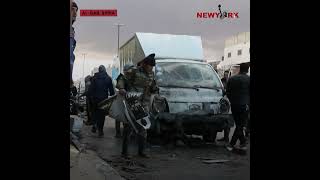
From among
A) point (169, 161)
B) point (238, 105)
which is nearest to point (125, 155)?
point (169, 161)

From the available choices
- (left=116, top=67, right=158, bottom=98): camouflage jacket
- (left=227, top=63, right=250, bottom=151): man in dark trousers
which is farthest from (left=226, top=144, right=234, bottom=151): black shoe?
(left=116, top=67, right=158, bottom=98): camouflage jacket

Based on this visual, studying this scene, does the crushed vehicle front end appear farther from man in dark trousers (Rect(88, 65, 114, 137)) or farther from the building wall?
the building wall

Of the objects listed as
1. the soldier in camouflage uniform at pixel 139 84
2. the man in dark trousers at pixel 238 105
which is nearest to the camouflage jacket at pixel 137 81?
the soldier in camouflage uniform at pixel 139 84

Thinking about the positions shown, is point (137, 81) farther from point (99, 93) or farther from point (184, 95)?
point (184, 95)

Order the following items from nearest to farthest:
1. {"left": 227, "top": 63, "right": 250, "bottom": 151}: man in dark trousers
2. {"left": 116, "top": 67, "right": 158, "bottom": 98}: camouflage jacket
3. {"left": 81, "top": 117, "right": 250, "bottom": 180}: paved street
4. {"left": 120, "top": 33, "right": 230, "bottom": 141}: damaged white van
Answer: {"left": 81, "top": 117, "right": 250, "bottom": 180}: paved street → {"left": 116, "top": 67, "right": 158, "bottom": 98}: camouflage jacket → {"left": 227, "top": 63, "right": 250, "bottom": 151}: man in dark trousers → {"left": 120, "top": 33, "right": 230, "bottom": 141}: damaged white van

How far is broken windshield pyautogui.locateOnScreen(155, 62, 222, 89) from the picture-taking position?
7.89 m

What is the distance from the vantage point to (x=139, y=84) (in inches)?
255

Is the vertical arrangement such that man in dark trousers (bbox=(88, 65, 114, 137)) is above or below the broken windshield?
below

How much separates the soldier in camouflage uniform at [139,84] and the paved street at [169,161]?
0.52 feet

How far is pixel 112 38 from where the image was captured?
5191 millimetres

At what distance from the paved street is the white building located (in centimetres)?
126

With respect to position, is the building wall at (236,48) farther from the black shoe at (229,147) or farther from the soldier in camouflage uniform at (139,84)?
the black shoe at (229,147)
